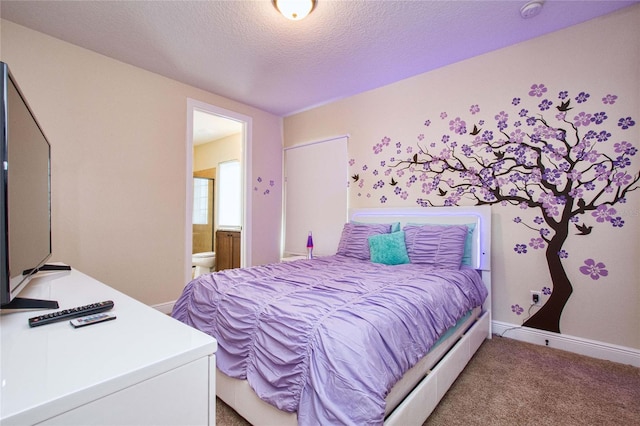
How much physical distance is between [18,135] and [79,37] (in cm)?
226

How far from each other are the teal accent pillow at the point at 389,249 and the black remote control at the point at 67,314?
2.12 meters

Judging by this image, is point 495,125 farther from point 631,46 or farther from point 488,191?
point 631,46

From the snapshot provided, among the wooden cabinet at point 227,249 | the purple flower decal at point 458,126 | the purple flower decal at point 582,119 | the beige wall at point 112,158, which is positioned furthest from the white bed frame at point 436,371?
the wooden cabinet at point 227,249

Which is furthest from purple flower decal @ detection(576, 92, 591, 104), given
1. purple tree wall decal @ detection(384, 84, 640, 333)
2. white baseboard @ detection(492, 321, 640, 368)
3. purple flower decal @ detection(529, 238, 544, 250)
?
white baseboard @ detection(492, 321, 640, 368)

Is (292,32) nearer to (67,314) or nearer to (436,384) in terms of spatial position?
(67,314)

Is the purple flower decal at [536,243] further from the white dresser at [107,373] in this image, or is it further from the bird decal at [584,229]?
the white dresser at [107,373]

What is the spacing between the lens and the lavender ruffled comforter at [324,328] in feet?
3.55

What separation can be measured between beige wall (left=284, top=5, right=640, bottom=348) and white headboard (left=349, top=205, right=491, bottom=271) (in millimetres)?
115

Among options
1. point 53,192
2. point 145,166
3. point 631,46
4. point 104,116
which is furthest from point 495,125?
point 53,192

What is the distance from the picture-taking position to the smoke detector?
203 centimetres

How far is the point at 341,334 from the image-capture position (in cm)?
117

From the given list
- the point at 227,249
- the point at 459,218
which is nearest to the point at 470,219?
the point at 459,218

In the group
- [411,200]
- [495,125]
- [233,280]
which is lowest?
[233,280]

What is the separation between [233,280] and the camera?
75.1 inches
